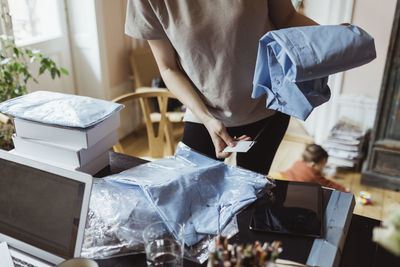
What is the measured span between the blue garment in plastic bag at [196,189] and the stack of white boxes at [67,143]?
137 mm

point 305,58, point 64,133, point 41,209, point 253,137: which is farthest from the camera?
point 253,137

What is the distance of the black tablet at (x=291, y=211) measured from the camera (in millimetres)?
983

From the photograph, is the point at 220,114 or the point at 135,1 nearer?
the point at 135,1

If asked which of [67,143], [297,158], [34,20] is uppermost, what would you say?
[34,20]

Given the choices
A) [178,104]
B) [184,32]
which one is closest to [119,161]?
[184,32]

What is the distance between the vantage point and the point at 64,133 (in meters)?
1.21

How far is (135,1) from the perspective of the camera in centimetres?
127

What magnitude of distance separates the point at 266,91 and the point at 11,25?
2.02 meters

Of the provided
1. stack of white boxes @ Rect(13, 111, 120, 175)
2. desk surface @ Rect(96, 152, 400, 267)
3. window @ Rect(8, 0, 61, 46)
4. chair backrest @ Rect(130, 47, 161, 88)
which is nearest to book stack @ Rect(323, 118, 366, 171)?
chair backrest @ Rect(130, 47, 161, 88)

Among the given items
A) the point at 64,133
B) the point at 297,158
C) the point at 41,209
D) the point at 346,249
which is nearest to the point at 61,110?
the point at 64,133

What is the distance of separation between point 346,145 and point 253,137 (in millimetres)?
1740

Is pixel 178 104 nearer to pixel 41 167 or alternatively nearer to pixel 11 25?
pixel 11 25

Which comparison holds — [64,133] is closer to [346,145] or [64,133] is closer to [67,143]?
[67,143]

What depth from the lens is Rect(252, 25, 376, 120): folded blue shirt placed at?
1051mm
